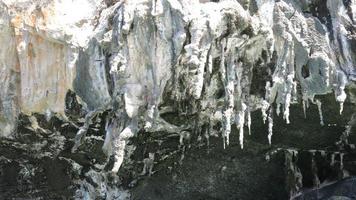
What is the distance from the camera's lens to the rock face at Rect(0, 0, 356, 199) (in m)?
4.61

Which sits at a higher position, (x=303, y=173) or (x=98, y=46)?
(x=98, y=46)

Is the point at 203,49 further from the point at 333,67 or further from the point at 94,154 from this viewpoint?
the point at 94,154

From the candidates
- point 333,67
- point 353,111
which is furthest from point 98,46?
point 353,111

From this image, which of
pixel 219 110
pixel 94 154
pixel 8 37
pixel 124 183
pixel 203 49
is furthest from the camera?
pixel 124 183

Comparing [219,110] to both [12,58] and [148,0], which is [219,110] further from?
Result: [12,58]

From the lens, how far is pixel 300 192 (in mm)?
6613

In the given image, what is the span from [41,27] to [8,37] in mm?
349

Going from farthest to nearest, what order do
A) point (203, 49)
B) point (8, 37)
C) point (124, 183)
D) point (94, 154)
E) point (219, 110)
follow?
point (124, 183) < point (94, 154) < point (219, 110) < point (8, 37) < point (203, 49)

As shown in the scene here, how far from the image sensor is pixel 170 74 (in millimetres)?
4719

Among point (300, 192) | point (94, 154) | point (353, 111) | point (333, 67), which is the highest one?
point (333, 67)

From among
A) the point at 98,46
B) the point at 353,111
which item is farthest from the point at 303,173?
the point at 98,46

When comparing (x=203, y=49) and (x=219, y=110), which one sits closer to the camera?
(x=203, y=49)

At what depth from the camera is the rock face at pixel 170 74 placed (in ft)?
15.1

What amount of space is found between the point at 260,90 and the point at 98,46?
1.45m
